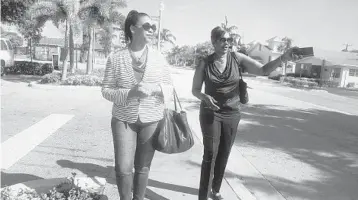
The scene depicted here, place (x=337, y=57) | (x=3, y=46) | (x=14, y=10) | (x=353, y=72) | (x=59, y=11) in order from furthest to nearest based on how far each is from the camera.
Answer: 1. (x=337, y=57)
2. (x=353, y=72)
3. (x=3, y=46)
4. (x=14, y=10)
5. (x=59, y=11)

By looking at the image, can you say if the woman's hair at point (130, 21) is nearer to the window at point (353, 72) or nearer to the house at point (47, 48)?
the window at point (353, 72)

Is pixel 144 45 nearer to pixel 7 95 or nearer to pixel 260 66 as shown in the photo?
pixel 260 66

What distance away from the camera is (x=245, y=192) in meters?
3.93

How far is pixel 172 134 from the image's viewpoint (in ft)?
9.32

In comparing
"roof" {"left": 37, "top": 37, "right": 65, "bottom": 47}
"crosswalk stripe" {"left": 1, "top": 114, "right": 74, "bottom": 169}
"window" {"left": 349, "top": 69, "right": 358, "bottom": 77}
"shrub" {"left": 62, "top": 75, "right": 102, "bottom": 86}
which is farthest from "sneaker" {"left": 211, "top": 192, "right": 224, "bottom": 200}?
"roof" {"left": 37, "top": 37, "right": 65, "bottom": 47}

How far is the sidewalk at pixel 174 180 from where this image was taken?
12.2ft

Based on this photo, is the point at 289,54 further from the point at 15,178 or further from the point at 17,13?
the point at 17,13

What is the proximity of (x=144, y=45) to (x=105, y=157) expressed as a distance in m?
2.82

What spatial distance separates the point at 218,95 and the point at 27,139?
14.0 ft

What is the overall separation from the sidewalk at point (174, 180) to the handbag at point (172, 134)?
1.03 meters

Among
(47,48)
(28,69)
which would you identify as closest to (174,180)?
(28,69)

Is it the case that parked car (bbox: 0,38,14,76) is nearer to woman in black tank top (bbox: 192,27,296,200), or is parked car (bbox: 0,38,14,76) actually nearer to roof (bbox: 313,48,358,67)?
woman in black tank top (bbox: 192,27,296,200)

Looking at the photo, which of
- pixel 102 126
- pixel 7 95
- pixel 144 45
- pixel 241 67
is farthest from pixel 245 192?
pixel 7 95

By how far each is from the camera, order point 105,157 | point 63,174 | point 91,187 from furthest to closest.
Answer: point 105,157
point 63,174
point 91,187
